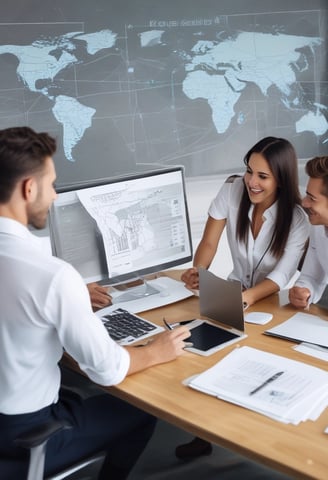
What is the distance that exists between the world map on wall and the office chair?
6.58ft

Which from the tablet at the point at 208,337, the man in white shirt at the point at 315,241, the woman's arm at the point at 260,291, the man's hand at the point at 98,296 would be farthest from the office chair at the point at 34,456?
the man in white shirt at the point at 315,241

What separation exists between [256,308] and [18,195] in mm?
1022

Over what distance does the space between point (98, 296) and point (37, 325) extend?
2.35 ft

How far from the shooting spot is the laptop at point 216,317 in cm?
198

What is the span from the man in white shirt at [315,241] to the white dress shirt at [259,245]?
7 centimetres

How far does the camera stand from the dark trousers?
66.5 inches

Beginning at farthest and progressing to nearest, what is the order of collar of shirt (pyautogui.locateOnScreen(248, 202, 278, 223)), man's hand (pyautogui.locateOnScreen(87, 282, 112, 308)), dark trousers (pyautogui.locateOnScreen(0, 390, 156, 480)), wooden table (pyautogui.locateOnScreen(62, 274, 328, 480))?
collar of shirt (pyautogui.locateOnScreen(248, 202, 278, 223)) < man's hand (pyautogui.locateOnScreen(87, 282, 112, 308)) < dark trousers (pyautogui.locateOnScreen(0, 390, 156, 480)) < wooden table (pyautogui.locateOnScreen(62, 274, 328, 480))

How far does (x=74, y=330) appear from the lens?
161 cm

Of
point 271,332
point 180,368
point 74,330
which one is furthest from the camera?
point 271,332

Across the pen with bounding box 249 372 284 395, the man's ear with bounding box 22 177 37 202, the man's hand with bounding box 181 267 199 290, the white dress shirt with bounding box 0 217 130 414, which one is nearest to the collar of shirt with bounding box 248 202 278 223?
the man's hand with bounding box 181 267 199 290

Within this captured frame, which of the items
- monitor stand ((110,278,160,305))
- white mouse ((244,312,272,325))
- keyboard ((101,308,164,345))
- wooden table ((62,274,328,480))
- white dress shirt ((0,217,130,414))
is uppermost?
white dress shirt ((0,217,130,414))

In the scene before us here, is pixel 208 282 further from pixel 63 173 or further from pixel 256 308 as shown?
pixel 63 173

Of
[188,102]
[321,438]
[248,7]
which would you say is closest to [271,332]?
[321,438]

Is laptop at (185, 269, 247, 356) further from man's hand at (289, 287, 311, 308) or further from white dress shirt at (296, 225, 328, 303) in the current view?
white dress shirt at (296, 225, 328, 303)
